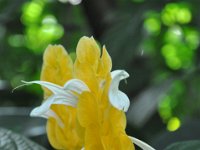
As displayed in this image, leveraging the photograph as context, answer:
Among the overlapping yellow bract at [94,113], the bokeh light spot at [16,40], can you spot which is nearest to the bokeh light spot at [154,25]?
the bokeh light spot at [16,40]

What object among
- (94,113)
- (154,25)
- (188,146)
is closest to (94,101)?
(94,113)

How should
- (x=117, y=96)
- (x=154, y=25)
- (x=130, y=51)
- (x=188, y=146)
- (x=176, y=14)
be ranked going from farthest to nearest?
(x=154, y=25) < (x=176, y=14) < (x=130, y=51) < (x=188, y=146) < (x=117, y=96)

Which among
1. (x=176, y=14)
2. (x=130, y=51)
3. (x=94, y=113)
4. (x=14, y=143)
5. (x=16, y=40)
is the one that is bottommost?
(x=16, y=40)

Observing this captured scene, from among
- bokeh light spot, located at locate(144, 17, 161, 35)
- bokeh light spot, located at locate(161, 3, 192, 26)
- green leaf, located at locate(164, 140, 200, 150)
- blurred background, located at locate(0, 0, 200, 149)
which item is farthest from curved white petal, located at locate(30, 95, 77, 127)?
bokeh light spot, located at locate(144, 17, 161, 35)

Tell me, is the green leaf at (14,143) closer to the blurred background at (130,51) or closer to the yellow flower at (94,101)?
the yellow flower at (94,101)

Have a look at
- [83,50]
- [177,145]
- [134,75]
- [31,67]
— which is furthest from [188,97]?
[83,50]

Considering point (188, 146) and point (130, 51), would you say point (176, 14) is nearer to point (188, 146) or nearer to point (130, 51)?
point (130, 51)
